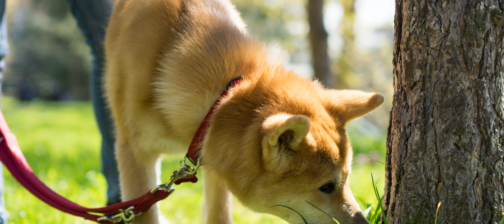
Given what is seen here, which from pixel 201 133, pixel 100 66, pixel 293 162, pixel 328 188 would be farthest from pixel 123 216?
pixel 100 66

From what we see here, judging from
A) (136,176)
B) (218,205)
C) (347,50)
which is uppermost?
(136,176)

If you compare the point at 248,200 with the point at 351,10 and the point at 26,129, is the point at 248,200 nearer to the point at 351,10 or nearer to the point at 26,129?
the point at 26,129

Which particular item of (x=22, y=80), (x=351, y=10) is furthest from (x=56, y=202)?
(x=22, y=80)

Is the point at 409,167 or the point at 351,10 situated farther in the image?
the point at 351,10

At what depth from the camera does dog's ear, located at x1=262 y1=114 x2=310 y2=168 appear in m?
1.79

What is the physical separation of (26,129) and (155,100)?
7.38 meters

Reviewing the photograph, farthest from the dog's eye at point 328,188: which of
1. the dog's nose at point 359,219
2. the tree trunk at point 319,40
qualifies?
the tree trunk at point 319,40

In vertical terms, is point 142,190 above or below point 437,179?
below

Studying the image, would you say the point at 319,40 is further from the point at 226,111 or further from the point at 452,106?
the point at 452,106

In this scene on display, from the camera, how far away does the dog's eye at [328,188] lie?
2252mm

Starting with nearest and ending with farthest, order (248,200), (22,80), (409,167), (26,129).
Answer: (409,167), (248,200), (26,129), (22,80)

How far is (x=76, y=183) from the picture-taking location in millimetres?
4188

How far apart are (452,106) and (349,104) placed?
673 mm

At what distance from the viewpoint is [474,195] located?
182 cm
